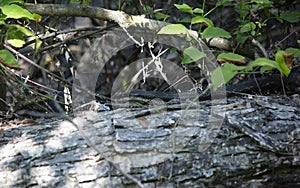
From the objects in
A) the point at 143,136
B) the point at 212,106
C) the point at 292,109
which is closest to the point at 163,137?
the point at 143,136

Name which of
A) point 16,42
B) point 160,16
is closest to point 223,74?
point 16,42

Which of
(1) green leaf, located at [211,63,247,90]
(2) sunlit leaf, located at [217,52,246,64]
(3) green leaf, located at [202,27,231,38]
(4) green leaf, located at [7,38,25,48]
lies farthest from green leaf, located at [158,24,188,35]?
(4) green leaf, located at [7,38,25,48]

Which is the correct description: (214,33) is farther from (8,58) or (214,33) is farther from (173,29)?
(8,58)

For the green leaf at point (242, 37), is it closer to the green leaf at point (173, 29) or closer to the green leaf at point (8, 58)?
the green leaf at point (173, 29)

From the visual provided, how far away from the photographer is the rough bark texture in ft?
4.46

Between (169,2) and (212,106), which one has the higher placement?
(169,2)

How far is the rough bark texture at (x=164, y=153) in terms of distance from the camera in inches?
53.5

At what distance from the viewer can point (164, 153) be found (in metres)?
1.40

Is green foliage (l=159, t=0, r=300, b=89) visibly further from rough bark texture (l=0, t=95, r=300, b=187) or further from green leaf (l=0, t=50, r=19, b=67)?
green leaf (l=0, t=50, r=19, b=67)

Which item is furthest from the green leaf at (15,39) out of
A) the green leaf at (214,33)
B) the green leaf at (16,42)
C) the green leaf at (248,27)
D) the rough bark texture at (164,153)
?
the green leaf at (248,27)

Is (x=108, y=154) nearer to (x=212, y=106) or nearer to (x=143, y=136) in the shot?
(x=143, y=136)

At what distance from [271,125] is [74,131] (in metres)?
0.71

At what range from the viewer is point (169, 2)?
113 inches

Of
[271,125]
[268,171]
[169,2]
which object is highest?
[169,2]
